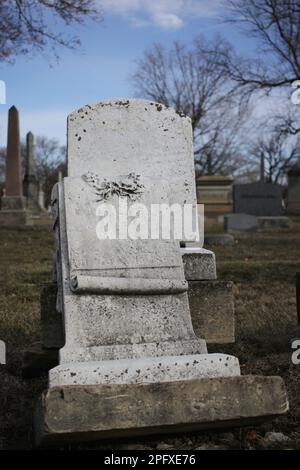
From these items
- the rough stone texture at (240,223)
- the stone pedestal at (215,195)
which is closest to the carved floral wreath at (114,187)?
the rough stone texture at (240,223)

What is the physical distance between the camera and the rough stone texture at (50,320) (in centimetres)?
396

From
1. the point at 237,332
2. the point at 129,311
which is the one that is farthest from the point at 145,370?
the point at 237,332

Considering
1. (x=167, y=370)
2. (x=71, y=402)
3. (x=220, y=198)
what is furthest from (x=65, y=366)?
(x=220, y=198)

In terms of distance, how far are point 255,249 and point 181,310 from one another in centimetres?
829

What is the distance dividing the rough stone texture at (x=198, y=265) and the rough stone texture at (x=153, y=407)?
149 cm

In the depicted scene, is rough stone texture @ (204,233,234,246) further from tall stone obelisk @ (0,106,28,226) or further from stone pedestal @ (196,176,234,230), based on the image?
stone pedestal @ (196,176,234,230)

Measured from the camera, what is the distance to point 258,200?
73.0 feet

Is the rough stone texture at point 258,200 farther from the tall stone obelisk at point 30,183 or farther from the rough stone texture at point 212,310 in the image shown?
the rough stone texture at point 212,310

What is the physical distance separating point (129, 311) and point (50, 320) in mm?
834

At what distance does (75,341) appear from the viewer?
323 cm

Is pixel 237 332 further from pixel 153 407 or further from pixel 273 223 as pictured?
pixel 273 223

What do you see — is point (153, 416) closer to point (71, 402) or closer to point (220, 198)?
point (71, 402)

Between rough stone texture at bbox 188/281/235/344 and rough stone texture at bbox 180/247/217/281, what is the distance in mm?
77

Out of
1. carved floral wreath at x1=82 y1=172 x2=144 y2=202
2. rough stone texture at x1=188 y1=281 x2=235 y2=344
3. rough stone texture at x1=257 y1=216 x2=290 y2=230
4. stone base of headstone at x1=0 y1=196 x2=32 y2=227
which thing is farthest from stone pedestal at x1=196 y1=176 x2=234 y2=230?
carved floral wreath at x1=82 y1=172 x2=144 y2=202
